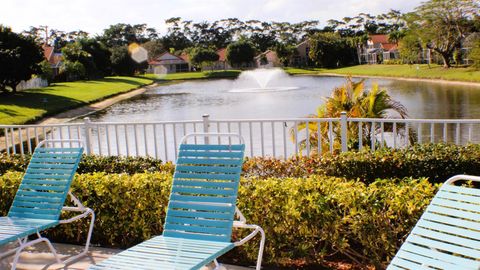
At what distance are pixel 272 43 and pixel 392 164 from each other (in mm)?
113148

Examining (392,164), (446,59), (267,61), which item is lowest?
(392,164)

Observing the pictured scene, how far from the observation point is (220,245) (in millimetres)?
3621

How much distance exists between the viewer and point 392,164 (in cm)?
602

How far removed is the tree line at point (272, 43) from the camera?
35812 mm

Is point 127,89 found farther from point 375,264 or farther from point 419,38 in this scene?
point 375,264

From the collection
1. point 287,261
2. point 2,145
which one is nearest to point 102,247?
point 287,261

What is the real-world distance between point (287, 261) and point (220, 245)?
0.96m

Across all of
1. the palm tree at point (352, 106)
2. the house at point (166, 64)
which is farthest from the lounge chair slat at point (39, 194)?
the house at point (166, 64)

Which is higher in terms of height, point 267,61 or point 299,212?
point 267,61

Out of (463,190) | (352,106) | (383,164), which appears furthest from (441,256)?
(352,106)

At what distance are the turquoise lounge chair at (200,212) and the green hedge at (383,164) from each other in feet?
6.06

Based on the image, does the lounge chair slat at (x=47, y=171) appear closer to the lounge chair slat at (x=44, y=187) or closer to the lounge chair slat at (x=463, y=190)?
the lounge chair slat at (x=44, y=187)

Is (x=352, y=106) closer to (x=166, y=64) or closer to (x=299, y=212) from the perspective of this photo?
(x=299, y=212)

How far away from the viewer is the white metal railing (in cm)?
716
